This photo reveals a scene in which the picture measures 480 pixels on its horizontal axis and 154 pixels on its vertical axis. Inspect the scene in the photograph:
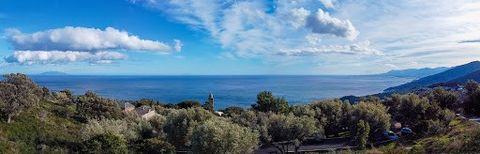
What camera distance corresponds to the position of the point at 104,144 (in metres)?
29.5

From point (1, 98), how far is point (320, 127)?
94.1ft

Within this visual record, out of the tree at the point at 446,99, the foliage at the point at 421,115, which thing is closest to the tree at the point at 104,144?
the foliage at the point at 421,115

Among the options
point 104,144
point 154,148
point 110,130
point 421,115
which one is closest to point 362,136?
point 421,115

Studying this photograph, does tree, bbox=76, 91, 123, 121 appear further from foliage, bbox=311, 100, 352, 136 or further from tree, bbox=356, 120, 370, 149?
tree, bbox=356, 120, 370, 149

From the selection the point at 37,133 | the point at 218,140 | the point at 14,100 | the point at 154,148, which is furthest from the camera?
the point at 14,100

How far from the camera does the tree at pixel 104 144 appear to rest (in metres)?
29.0

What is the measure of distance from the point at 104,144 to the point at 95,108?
1763 cm

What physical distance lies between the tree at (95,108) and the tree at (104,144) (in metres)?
14.3

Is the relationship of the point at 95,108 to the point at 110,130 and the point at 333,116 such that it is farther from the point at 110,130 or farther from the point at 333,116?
the point at 333,116

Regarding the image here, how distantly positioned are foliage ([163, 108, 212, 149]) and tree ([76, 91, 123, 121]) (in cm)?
814

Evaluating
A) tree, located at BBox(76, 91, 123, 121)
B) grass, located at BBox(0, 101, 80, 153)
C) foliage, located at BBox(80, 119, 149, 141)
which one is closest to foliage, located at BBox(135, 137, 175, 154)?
foliage, located at BBox(80, 119, 149, 141)

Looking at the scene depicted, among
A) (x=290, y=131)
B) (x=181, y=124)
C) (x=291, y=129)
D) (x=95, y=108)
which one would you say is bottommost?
(x=290, y=131)

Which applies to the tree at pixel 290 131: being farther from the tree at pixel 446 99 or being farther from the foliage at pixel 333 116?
the tree at pixel 446 99

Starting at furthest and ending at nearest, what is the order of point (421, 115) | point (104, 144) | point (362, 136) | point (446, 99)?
1. point (446, 99)
2. point (421, 115)
3. point (362, 136)
4. point (104, 144)
